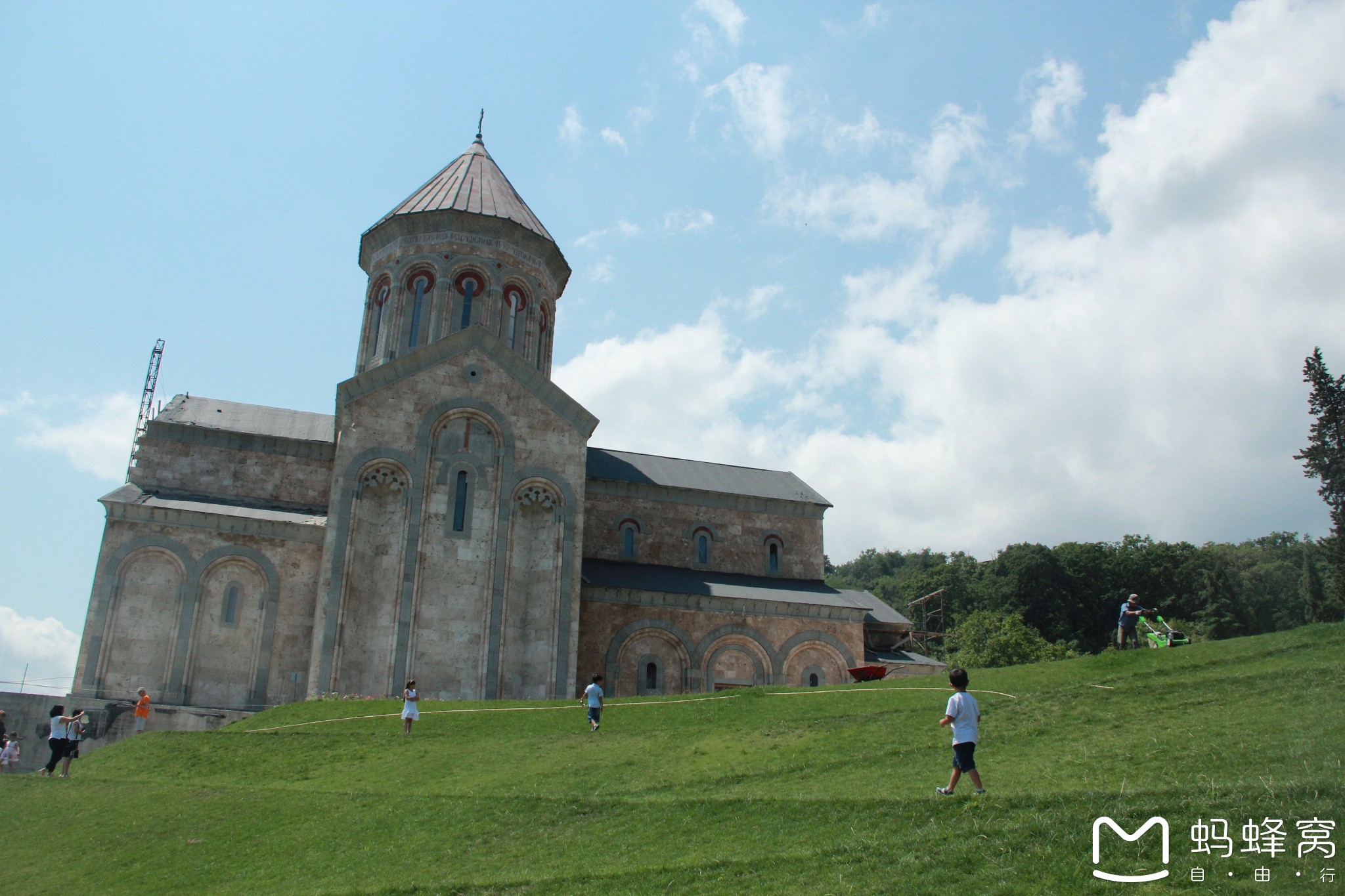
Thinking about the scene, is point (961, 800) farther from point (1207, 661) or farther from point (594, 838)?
point (1207, 661)

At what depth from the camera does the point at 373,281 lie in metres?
32.3

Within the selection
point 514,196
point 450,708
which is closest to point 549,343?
point 514,196

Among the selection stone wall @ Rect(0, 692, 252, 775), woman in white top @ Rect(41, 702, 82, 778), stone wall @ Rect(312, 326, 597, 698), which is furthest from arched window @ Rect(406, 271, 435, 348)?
woman in white top @ Rect(41, 702, 82, 778)

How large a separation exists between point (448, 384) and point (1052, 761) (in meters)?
A: 19.6

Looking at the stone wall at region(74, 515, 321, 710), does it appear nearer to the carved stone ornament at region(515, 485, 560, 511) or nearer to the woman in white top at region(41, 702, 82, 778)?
the carved stone ornament at region(515, 485, 560, 511)

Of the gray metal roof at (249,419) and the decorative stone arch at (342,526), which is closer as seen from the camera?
the decorative stone arch at (342,526)

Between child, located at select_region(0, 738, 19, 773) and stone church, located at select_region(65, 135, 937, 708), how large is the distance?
2906 millimetres

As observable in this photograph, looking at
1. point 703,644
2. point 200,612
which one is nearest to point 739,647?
point 703,644

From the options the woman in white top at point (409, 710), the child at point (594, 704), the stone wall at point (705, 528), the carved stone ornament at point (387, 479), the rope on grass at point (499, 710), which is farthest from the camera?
the stone wall at point (705, 528)

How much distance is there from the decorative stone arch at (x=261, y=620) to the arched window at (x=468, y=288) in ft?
32.3

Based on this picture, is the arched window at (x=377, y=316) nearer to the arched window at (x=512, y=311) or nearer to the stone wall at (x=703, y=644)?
the arched window at (x=512, y=311)

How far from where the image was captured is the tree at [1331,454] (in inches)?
1486

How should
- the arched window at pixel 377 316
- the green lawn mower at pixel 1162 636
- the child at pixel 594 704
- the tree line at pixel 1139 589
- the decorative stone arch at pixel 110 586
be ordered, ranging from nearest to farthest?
the child at pixel 594 704, the green lawn mower at pixel 1162 636, the decorative stone arch at pixel 110 586, the arched window at pixel 377 316, the tree line at pixel 1139 589
